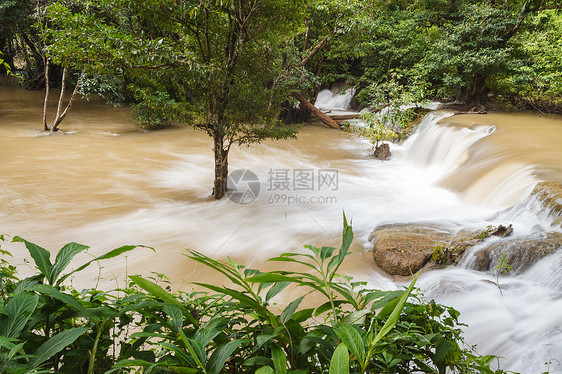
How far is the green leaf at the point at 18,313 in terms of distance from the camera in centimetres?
68

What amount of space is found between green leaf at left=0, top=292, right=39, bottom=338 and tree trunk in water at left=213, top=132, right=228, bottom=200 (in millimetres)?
5432

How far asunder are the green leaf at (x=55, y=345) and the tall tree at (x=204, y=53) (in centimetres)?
445

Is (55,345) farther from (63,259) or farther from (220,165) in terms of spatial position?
(220,165)

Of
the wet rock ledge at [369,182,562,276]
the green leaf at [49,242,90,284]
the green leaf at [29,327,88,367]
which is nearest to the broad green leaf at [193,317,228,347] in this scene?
the green leaf at [29,327,88,367]

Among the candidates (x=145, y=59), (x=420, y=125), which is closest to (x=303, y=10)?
(x=145, y=59)

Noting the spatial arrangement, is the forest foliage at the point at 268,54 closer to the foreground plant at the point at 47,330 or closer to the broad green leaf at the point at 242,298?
the foreground plant at the point at 47,330

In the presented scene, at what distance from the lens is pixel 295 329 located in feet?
2.58

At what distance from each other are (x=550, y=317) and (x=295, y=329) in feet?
11.1

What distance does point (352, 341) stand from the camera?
25.8 inches

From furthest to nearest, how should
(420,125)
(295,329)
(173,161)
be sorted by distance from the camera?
(420,125)
(173,161)
(295,329)

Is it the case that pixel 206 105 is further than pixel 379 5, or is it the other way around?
pixel 379 5

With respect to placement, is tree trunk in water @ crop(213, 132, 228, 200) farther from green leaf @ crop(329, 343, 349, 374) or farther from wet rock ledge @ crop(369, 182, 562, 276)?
green leaf @ crop(329, 343, 349, 374)

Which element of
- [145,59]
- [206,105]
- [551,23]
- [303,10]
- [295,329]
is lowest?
[295,329]

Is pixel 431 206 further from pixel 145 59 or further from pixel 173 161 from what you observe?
pixel 173 161
